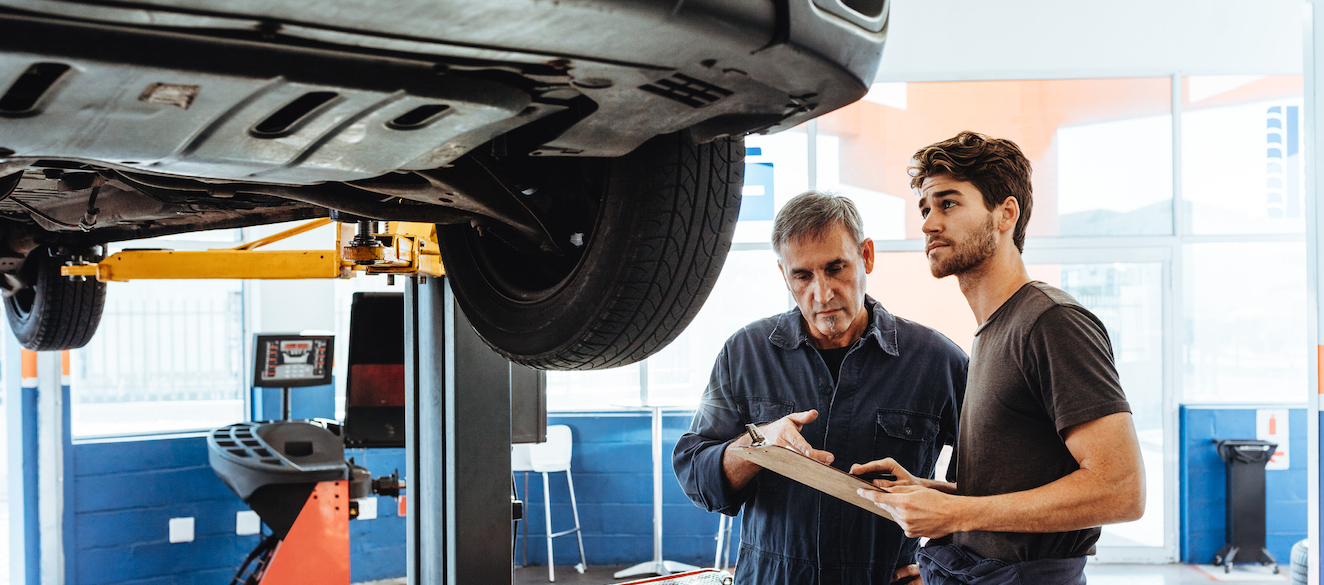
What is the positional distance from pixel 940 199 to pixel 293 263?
1742 millimetres

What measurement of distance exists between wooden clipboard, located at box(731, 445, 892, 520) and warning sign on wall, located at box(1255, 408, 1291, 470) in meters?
4.67

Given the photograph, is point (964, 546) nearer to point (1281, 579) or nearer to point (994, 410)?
point (994, 410)

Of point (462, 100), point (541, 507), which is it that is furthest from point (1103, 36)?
point (462, 100)

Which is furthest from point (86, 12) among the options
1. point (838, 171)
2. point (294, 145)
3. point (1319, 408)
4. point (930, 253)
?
point (838, 171)

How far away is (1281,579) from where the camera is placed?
4.24 m

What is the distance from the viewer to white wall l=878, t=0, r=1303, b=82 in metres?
4.75

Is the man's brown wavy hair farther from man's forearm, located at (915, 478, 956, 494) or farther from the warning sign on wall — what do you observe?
the warning sign on wall

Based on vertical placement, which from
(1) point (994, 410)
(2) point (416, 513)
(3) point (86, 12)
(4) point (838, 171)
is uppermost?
(4) point (838, 171)

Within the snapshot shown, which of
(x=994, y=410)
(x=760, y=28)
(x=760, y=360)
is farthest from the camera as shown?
(x=760, y=360)

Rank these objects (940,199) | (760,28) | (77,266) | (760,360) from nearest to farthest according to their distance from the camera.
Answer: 1. (760,28)
2. (940,199)
3. (760,360)
4. (77,266)

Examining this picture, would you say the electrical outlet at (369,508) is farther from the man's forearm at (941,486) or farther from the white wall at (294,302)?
the man's forearm at (941,486)

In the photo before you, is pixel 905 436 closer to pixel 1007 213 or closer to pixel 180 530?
pixel 1007 213

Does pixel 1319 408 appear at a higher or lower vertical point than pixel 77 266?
lower

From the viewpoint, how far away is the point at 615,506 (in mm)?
4770
